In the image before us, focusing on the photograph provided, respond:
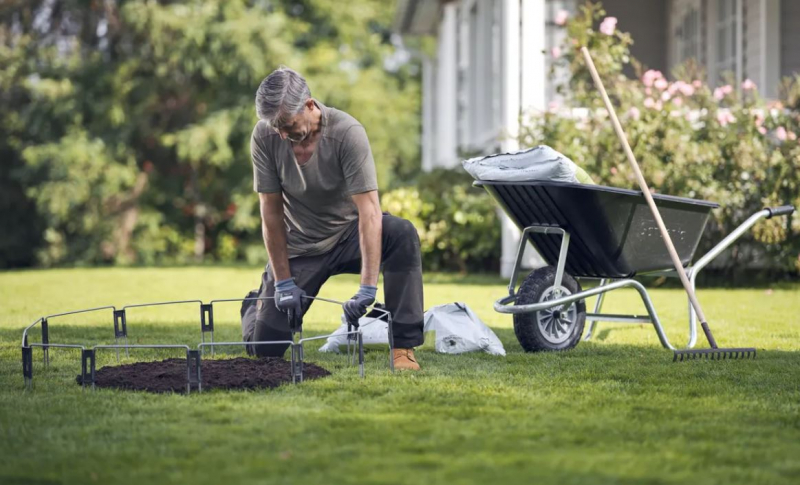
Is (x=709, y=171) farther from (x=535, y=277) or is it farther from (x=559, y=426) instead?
(x=559, y=426)

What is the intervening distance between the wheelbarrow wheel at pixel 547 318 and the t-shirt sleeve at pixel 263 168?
1212 millimetres

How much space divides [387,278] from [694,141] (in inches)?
188

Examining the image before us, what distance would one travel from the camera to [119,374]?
4.15m

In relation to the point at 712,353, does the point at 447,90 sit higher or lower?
higher

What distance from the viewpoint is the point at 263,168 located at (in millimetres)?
4625

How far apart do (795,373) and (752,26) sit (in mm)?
6406

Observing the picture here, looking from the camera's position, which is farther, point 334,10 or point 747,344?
point 334,10

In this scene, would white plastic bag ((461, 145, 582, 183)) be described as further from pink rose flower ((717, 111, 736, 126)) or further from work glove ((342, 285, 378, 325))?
pink rose flower ((717, 111, 736, 126))

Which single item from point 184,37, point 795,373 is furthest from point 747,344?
point 184,37

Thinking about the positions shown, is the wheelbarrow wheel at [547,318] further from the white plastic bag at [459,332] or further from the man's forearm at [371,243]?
the man's forearm at [371,243]

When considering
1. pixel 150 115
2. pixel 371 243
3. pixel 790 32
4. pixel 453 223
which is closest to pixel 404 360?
pixel 371 243

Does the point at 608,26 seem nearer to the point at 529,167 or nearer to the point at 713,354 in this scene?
the point at 529,167

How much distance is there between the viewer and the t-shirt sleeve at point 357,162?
443 centimetres

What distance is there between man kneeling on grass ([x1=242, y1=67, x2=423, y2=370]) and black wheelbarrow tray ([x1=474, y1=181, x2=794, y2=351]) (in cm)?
57
